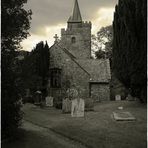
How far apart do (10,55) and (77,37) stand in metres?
40.0

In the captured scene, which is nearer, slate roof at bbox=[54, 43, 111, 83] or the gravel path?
the gravel path

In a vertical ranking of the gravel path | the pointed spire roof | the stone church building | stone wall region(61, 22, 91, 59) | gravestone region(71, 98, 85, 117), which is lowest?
the gravel path

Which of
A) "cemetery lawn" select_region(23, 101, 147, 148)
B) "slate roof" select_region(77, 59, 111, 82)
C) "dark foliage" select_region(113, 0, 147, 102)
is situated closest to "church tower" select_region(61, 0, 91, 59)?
"slate roof" select_region(77, 59, 111, 82)

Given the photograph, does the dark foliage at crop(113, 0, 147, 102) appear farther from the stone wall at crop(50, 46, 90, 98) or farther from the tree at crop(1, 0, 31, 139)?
the stone wall at crop(50, 46, 90, 98)

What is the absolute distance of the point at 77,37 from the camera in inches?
2000

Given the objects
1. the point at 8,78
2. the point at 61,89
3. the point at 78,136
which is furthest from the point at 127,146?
the point at 61,89

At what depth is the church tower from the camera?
49.7 m

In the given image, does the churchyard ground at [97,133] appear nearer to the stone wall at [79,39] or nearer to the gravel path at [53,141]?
the gravel path at [53,141]

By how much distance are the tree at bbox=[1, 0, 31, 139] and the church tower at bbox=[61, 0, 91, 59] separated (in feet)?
124

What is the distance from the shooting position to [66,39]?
5088cm

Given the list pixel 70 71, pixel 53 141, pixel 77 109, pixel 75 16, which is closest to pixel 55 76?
pixel 70 71

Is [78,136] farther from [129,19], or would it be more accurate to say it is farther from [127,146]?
[129,19]

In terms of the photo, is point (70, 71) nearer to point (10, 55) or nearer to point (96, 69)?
point (96, 69)

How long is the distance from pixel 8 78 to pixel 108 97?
80.9 feet
